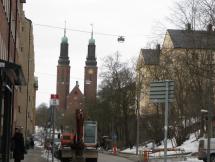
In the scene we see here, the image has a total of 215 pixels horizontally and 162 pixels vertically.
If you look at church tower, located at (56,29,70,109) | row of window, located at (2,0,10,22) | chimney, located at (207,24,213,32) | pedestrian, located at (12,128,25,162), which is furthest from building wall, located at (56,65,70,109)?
pedestrian, located at (12,128,25,162)

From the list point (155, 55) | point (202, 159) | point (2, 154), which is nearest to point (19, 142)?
point (2, 154)

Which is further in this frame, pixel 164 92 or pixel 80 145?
pixel 80 145

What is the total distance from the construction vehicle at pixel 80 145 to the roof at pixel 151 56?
2372 centimetres

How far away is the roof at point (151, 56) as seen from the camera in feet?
236

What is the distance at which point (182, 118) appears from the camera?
69.3 meters

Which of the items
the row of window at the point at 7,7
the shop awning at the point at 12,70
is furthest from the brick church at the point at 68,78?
the shop awning at the point at 12,70

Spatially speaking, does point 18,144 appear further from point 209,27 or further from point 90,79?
point 90,79

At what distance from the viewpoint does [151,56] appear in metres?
73.2

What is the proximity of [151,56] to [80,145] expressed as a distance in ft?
140

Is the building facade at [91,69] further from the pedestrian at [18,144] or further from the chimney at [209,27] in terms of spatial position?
the pedestrian at [18,144]

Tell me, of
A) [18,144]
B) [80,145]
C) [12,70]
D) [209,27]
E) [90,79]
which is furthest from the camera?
[90,79]

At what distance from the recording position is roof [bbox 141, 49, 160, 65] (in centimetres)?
7188

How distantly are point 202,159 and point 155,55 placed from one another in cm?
3112

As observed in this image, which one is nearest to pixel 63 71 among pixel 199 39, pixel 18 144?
pixel 199 39
